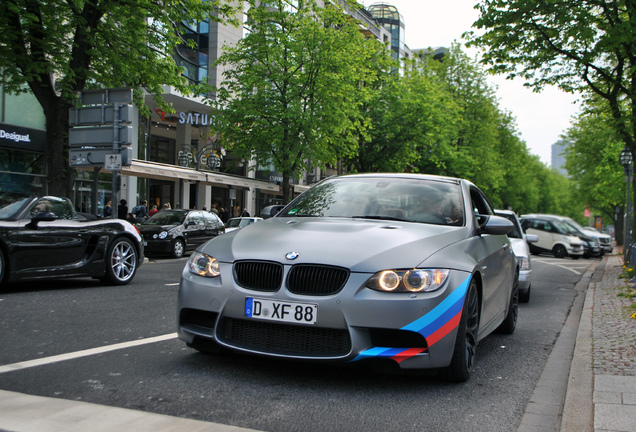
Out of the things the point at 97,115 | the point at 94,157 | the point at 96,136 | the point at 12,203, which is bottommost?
the point at 12,203

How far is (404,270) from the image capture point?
13.3 feet

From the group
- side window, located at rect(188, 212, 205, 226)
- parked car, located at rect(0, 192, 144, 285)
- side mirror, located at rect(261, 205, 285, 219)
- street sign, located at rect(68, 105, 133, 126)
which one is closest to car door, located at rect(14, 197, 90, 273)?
parked car, located at rect(0, 192, 144, 285)

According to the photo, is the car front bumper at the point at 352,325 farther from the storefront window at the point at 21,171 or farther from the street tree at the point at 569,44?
the storefront window at the point at 21,171

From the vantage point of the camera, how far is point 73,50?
611 inches

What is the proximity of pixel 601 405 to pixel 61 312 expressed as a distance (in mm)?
5566

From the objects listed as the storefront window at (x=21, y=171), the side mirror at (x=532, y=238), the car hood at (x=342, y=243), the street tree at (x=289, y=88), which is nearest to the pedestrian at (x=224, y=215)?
the street tree at (x=289, y=88)

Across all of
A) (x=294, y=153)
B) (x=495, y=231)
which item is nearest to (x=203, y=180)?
(x=294, y=153)

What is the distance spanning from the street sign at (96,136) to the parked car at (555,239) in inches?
781

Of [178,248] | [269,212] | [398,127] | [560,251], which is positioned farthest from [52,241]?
[398,127]

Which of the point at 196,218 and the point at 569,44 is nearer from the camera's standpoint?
the point at 569,44

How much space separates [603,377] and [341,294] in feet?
6.93

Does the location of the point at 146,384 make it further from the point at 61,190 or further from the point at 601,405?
the point at 61,190

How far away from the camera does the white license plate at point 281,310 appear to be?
398 centimetres

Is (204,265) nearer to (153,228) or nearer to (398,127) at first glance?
(153,228)
